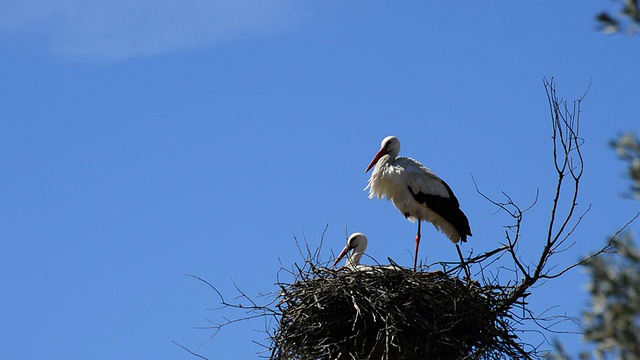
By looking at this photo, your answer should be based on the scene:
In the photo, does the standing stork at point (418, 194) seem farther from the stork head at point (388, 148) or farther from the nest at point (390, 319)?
the nest at point (390, 319)

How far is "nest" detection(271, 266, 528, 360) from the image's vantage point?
7.32 meters

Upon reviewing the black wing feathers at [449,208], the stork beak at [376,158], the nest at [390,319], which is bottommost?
the nest at [390,319]

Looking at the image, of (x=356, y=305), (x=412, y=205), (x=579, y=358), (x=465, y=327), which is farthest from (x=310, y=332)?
(x=579, y=358)

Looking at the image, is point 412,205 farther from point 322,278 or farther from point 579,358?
point 579,358

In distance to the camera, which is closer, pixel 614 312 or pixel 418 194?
pixel 614 312

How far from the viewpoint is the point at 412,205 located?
412 inches

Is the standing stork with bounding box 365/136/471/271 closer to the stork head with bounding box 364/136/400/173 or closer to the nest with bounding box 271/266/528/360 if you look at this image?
the stork head with bounding box 364/136/400/173

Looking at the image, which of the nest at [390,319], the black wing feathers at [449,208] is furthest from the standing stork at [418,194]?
the nest at [390,319]

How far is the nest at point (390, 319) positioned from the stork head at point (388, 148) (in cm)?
329

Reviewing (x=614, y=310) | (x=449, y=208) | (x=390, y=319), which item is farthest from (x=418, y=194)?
(x=614, y=310)

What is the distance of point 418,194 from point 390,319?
3.19m

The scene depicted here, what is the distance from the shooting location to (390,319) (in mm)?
7270

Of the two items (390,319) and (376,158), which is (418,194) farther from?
(390,319)

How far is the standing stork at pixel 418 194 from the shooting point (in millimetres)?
10336
